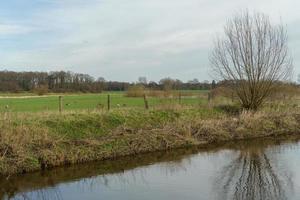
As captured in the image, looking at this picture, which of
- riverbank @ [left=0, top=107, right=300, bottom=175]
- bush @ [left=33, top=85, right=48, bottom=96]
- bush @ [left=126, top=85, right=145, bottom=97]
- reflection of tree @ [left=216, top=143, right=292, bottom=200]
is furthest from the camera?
bush @ [left=33, top=85, right=48, bottom=96]

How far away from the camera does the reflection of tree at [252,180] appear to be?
11.3 m

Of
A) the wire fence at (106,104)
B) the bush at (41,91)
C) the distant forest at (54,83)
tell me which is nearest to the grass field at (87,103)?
the wire fence at (106,104)

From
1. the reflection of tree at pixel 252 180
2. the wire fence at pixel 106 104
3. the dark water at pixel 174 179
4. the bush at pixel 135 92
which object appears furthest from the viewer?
the bush at pixel 135 92

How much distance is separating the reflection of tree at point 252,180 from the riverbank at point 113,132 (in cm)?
441

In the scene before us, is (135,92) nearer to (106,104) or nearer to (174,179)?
(106,104)

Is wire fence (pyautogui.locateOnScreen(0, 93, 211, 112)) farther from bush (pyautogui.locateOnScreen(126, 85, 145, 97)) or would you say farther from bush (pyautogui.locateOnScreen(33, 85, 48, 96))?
bush (pyautogui.locateOnScreen(33, 85, 48, 96))

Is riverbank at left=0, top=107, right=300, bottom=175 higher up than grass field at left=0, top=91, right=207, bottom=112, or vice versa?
grass field at left=0, top=91, right=207, bottom=112

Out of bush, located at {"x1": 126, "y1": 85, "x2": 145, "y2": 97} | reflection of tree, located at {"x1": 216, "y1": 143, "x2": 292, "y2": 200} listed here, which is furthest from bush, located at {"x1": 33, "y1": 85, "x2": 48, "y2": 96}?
reflection of tree, located at {"x1": 216, "y1": 143, "x2": 292, "y2": 200}

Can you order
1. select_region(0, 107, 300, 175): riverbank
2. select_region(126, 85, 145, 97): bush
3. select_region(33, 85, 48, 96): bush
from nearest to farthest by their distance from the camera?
select_region(0, 107, 300, 175): riverbank, select_region(126, 85, 145, 97): bush, select_region(33, 85, 48, 96): bush

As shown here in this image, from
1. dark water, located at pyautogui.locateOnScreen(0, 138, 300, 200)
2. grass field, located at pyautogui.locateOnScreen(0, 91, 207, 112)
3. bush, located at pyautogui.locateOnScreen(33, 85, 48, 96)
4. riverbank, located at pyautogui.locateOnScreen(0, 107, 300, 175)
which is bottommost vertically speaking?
dark water, located at pyautogui.locateOnScreen(0, 138, 300, 200)

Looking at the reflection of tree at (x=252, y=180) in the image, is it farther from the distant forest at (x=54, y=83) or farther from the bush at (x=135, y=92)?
the distant forest at (x=54, y=83)

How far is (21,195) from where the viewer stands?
1248cm

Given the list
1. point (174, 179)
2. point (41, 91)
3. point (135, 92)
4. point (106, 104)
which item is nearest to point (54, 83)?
point (41, 91)

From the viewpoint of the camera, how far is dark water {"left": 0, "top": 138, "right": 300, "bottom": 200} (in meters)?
11.7
